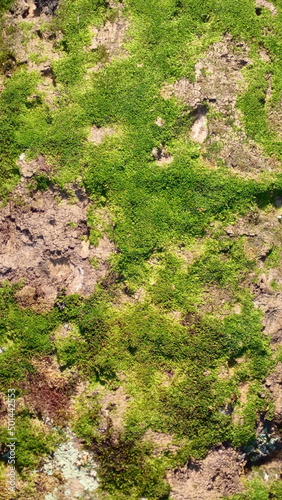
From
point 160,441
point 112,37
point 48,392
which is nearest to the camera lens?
point 160,441

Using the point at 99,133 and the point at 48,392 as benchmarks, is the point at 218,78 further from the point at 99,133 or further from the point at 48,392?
the point at 48,392

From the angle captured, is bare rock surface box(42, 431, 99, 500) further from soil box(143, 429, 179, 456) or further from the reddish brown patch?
soil box(143, 429, 179, 456)

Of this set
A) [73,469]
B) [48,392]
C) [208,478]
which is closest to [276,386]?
[208,478]

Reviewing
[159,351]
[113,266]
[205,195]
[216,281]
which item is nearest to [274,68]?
[205,195]

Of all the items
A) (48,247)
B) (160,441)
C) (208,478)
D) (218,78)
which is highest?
(218,78)

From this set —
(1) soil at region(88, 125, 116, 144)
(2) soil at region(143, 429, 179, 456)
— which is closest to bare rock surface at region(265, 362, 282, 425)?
(2) soil at region(143, 429, 179, 456)

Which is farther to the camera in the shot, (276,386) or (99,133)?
(99,133)

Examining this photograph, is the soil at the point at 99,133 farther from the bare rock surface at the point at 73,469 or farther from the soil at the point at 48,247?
the bare rock surface at the point at 73,469
